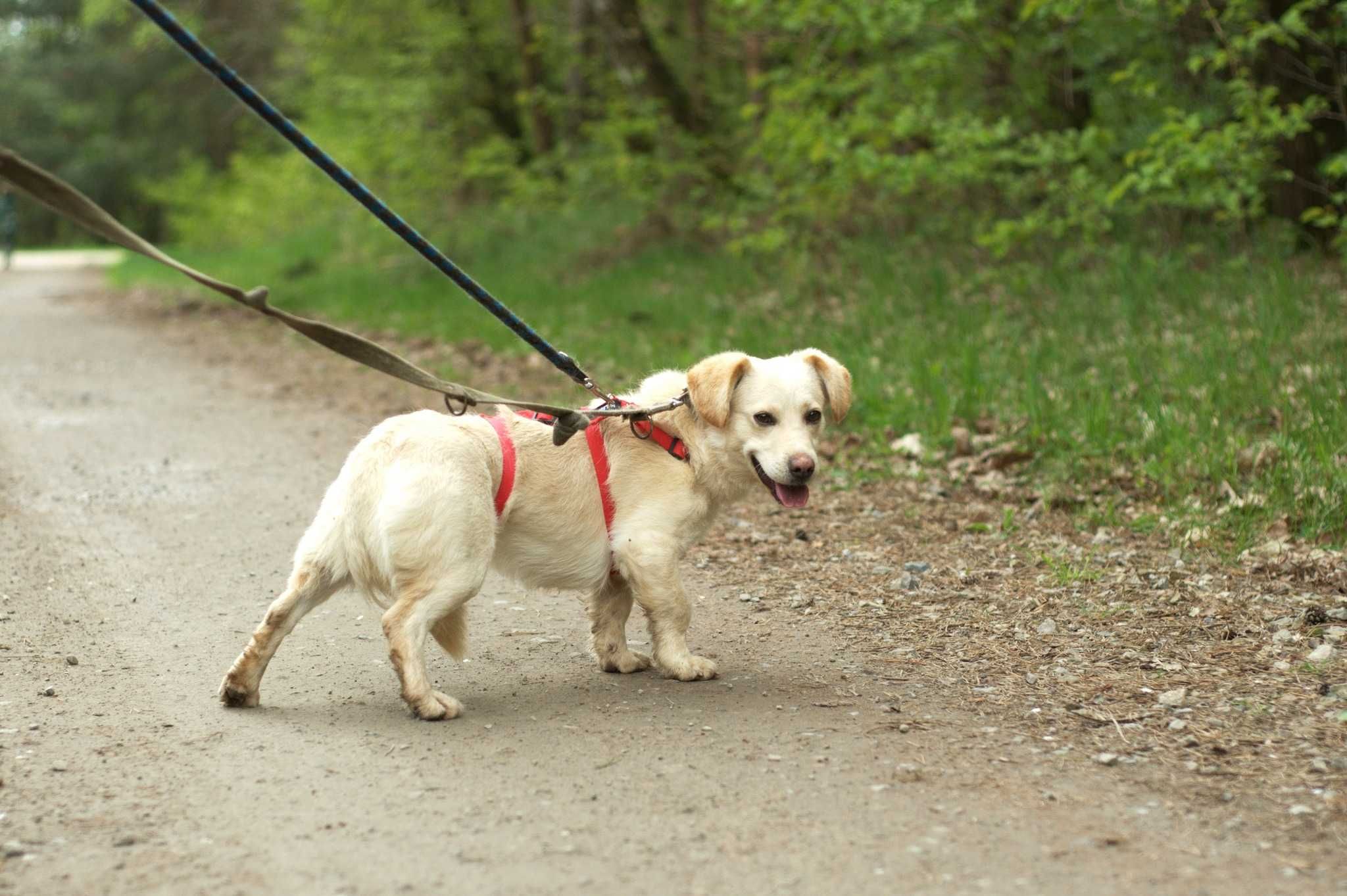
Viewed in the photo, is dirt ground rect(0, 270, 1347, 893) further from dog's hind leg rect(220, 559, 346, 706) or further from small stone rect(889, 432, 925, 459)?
small stone rect(889, 432, 925, 459)

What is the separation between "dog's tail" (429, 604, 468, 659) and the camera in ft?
15.6

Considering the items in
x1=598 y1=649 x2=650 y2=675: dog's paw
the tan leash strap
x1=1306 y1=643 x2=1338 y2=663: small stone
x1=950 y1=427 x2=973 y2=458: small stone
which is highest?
the tan leash strap

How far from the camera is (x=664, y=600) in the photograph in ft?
15.9

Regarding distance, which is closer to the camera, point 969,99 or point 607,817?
point 607,817

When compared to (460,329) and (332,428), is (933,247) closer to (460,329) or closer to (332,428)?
(460,329)

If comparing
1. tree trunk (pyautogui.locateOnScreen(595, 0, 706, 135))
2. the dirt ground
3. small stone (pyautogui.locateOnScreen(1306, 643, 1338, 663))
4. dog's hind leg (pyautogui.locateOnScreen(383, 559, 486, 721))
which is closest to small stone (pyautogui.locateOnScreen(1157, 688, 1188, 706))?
the dirt ground

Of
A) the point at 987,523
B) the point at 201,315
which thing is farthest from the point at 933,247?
the point at 201,315

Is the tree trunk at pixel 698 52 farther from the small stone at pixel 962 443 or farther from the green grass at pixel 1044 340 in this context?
the small stone at pixel 962 443

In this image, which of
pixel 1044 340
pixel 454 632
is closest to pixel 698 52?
pixel 1044 340

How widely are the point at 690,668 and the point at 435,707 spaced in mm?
966

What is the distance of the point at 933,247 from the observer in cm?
1400

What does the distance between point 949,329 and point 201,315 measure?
39.6 ft

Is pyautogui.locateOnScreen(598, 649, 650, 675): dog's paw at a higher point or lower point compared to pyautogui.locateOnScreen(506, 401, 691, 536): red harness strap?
lower

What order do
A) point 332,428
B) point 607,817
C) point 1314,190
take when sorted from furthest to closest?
point 1314,190 → point 332,428 → point 607,817
